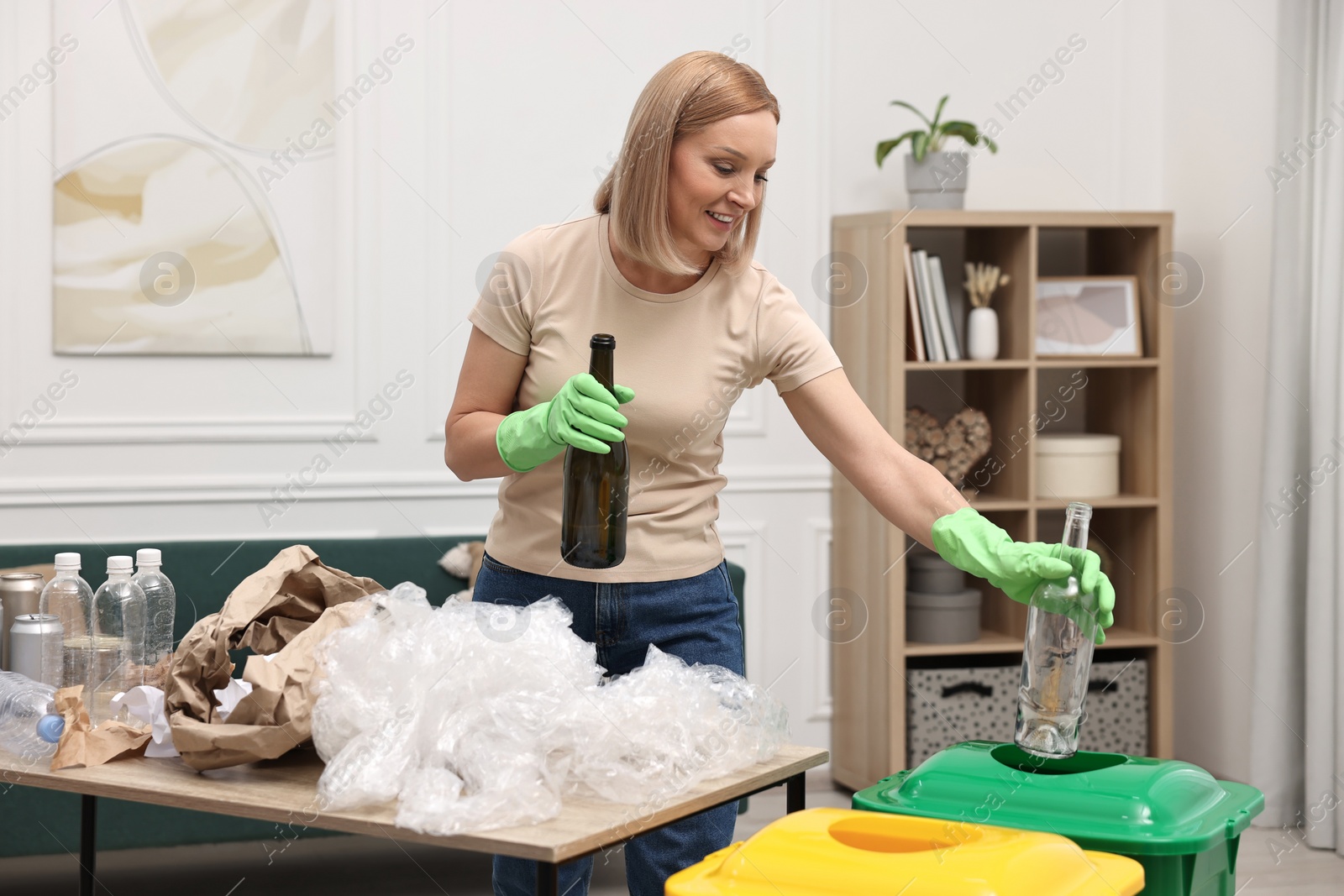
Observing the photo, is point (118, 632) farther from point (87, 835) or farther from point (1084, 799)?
point (1084, 799)

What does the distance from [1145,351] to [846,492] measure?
3.07ft

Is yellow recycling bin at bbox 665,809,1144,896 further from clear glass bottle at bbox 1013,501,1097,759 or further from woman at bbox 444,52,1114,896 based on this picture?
woman at bbox 444,52,1114,896

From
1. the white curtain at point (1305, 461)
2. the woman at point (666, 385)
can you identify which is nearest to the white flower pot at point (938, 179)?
the white curtain at point (1305, 461)

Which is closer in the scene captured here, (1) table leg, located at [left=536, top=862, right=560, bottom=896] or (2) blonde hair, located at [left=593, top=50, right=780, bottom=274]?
(1) table leg, located at [left=536, top=862, right=560, bottom=896]

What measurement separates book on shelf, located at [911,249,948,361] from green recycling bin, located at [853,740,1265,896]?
212 centimetres

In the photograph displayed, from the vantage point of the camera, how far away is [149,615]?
177 centimetres

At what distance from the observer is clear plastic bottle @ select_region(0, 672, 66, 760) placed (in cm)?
153

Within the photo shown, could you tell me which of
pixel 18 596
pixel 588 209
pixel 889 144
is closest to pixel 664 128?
pixel 18 596

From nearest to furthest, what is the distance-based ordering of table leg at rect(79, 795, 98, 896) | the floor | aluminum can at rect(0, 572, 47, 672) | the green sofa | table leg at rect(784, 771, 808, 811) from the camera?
table leg at rect(784, 771, 808, 811) < table leg at rect(79, 795, 98, 896) < aluminum can at rect(0, 572, 47, 672) < the green sofa < the floor

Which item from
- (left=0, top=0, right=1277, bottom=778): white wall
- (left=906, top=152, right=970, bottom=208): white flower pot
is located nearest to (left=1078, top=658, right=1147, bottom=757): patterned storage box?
(left=0, top=0, right=1277, bottom=778): white wall

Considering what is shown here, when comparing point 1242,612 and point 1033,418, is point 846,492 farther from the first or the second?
point 1242,612

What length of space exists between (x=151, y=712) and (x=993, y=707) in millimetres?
2583

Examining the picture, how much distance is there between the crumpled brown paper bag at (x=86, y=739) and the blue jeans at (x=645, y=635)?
17.7 inches

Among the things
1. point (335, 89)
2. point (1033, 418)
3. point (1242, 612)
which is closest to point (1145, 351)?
point (1033, 418)
